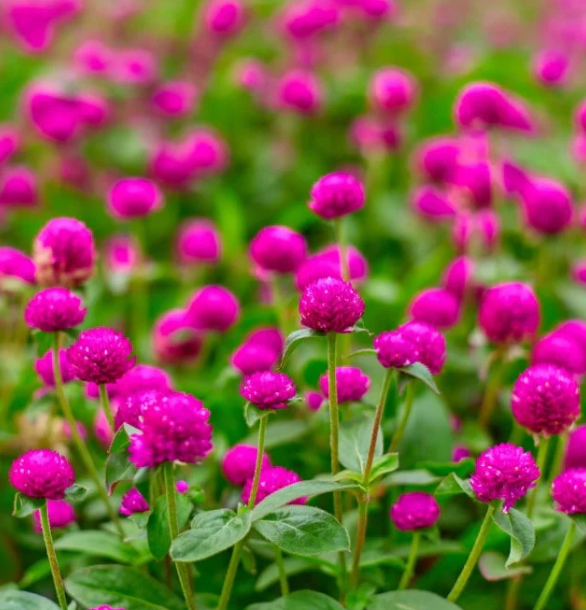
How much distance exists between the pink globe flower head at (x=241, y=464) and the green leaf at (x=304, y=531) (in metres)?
0.20

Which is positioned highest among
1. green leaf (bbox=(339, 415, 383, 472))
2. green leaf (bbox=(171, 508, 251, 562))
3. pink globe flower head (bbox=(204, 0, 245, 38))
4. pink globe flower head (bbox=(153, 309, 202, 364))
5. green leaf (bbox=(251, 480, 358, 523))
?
pink globe flower head (bbox=(204, 0, 245, 38))

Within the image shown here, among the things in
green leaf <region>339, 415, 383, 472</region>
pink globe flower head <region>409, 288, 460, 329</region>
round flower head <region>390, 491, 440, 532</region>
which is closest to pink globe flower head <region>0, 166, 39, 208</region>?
pink globe flower head <region>409, 288, 460, 329</region>

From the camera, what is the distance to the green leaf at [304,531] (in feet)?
3.52

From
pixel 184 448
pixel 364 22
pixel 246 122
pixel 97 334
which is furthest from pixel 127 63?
pixel 184 448

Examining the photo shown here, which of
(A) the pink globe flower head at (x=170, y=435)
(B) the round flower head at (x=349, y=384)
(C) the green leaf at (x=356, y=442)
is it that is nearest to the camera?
(A) the pink globe flower head at (x=170, y=435)

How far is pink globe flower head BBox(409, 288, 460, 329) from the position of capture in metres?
1.70

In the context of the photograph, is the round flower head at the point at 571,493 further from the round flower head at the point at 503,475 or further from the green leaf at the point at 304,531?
the green leaf at the point at 304,531

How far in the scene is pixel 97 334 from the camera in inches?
47.2

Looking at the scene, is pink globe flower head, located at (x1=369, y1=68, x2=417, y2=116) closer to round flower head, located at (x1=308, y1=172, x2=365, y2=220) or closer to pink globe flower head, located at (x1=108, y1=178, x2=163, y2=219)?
pink globe flower head, located at (x1=108, y1=178, x2=163, y2=219)

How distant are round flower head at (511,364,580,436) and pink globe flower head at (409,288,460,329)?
46cm

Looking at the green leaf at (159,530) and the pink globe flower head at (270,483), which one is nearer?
the green leaf at (159,530)

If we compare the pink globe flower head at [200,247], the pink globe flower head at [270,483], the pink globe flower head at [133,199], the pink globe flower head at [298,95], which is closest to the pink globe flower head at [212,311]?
the pink globe flower head at [133,199]

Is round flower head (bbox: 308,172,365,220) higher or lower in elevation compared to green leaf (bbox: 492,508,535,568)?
higher

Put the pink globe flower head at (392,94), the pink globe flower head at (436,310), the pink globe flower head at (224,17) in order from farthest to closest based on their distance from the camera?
1. the pink globe flower head at (224,17)
2. the pink globe flower head at (392,94)
3. the pink globe flower head at (436,310)
